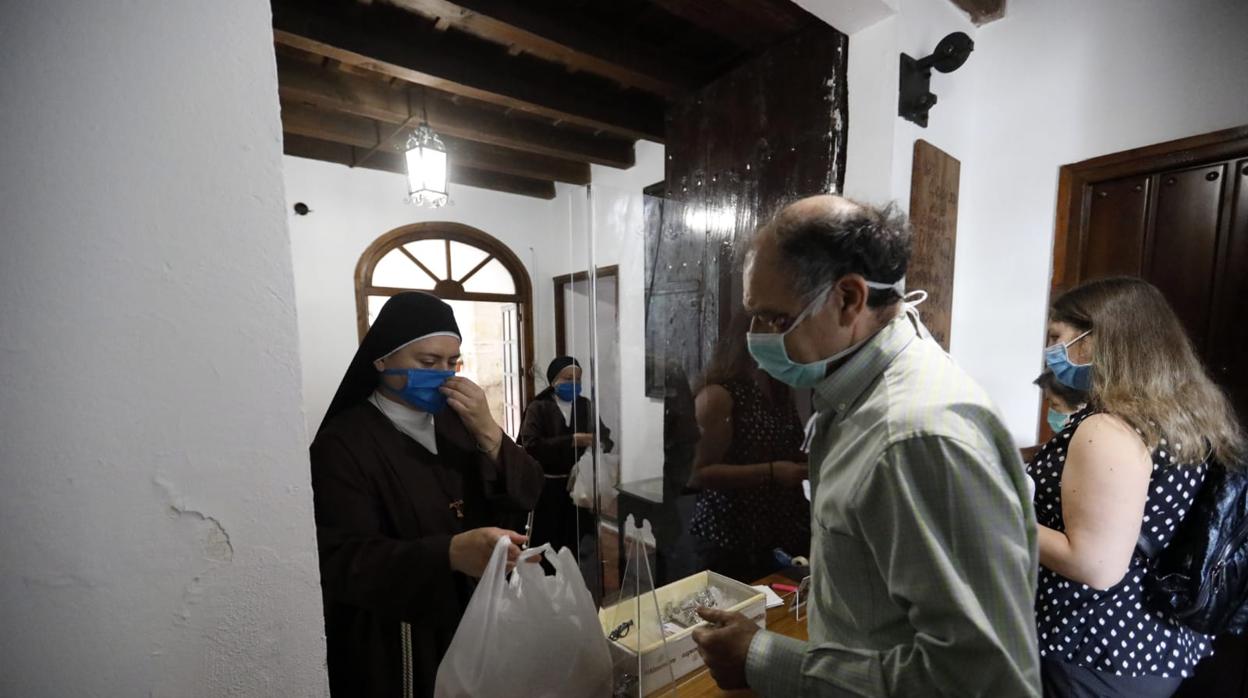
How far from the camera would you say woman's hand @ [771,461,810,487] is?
65.6 inches

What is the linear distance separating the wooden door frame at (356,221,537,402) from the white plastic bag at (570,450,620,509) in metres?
2.62

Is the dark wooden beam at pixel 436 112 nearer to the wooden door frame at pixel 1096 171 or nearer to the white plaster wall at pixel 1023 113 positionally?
the white plaster wall at pixel 1023 113

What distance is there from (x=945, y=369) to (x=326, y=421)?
4.63 feet

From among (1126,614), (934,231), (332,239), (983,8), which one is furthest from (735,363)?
(332,239)

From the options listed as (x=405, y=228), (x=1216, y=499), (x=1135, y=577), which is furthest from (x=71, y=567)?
(x=405, y=228)

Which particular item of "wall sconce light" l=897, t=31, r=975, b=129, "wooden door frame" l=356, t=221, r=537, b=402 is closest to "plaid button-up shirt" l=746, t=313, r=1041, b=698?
"wall sconce light" l=897, t=31, r=975, b=129

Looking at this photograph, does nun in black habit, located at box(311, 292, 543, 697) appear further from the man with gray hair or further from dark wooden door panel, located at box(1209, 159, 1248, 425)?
dark wooden door panel, located at box(1209, 159, 1248, 425)

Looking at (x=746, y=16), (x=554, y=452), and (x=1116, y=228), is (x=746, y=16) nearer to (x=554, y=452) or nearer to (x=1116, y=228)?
Result: (x=1116, y=228)

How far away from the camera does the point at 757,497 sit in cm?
176

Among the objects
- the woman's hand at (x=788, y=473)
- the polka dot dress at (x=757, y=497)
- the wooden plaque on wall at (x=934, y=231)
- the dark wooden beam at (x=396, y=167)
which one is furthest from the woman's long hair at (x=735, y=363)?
the dark wooden beam at (x=396, y=167)

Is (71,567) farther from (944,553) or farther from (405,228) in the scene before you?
(405,228)

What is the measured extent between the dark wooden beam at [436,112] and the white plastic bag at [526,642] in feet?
8.81

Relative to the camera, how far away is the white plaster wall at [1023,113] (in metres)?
1.36

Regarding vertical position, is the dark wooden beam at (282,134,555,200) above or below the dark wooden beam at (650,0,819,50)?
above
